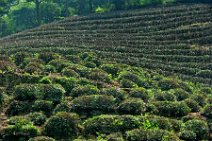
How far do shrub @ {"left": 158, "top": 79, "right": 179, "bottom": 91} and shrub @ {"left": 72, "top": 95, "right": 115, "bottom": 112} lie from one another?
9.13m

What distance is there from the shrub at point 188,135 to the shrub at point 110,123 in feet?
7.94

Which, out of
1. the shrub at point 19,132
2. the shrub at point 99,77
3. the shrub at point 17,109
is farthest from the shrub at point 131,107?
the shrub at point 99,77

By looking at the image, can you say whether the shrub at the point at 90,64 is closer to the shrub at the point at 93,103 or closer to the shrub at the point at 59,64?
the shrub at the point at 59,64

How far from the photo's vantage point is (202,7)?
76938 mm

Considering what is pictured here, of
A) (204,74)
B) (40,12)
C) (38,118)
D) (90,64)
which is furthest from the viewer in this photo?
(40,12)

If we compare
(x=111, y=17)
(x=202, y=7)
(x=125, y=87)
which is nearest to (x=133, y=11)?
(x=111, y=17)

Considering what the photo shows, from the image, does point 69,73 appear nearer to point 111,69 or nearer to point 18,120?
point 111,69

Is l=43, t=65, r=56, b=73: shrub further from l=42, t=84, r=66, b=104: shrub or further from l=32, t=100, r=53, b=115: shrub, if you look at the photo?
l=32, t=100, r=53, b=115: shrub

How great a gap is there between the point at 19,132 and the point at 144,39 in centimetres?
4296

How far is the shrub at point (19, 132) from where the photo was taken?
22.4 metres

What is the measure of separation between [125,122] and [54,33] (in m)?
47.1

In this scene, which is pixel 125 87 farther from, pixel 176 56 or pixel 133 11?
pixel 133 11

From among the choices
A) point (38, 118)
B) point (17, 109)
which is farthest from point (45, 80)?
point (38, 118)

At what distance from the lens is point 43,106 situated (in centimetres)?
2525
